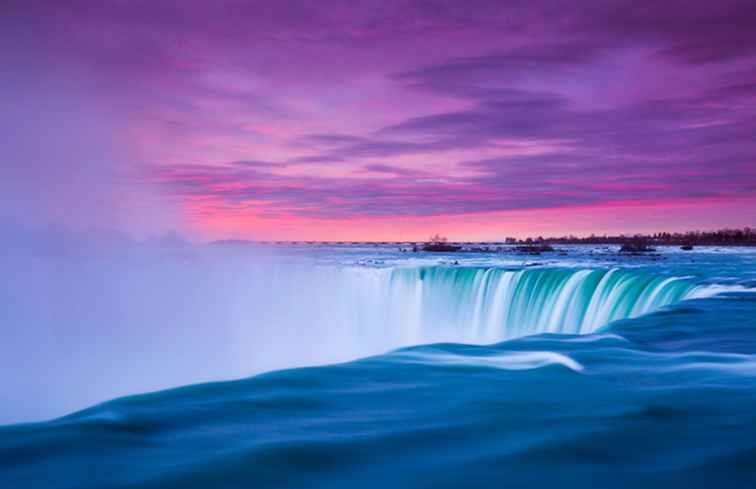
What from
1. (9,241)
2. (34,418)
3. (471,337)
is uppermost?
(9,241)

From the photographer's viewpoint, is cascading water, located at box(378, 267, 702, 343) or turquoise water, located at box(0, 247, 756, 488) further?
cascading water, located at box(378, 267, 702, 343)

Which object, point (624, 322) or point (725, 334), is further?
point (624, 322)

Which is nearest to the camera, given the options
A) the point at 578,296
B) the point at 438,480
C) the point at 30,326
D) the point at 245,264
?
the point at 438,480

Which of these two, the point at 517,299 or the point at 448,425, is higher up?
the point at 448,425

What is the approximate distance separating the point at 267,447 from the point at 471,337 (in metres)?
16.0

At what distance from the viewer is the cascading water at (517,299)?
563 inches

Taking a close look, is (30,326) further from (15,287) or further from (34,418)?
(34,418)

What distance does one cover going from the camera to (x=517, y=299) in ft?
61.0

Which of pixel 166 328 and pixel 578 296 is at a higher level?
pixel 578 296

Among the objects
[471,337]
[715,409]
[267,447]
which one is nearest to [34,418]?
[471,337]

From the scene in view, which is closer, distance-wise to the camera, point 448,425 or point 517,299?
point 448,425

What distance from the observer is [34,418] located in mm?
16781

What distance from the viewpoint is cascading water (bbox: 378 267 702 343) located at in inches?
563

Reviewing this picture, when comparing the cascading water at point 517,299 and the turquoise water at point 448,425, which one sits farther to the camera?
the cascading water at point 517,299
